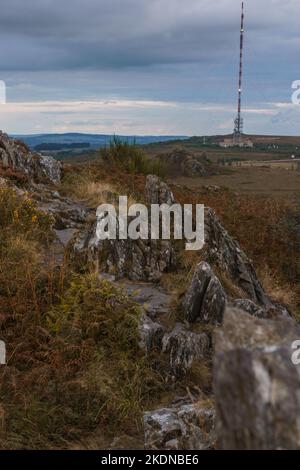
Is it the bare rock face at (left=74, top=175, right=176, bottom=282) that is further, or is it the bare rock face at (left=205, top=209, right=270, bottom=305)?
the bare rock face at (left=205, top=209, right=270, bottom=305)

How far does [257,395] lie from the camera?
2.42 meters

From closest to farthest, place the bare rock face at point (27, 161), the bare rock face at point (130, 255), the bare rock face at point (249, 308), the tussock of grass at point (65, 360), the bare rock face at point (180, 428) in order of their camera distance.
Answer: the bare rock face at point (180, 428) < the tussock of grass at point (65, 360) < the bare rock face at point (249, 308) < the bare rock face at point (130, 255) < the bare rock face at point (27, 161)

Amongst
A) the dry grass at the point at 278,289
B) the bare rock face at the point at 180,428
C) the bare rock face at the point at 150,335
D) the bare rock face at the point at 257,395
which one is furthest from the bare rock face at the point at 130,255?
the bare rock face at the point at 257,395

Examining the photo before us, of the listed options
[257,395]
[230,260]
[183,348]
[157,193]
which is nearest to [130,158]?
[157,193]

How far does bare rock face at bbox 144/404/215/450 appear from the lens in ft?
14.8

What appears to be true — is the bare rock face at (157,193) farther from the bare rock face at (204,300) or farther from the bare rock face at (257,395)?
the bare rock face at (257,395)

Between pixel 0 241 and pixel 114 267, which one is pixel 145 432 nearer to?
pixel 114 267

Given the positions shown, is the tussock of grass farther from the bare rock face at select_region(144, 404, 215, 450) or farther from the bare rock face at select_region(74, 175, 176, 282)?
the bare rock face at select_region(74, 175, 176, 282)

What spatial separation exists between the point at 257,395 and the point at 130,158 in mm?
19021

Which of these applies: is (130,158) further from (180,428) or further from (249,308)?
(180,428)

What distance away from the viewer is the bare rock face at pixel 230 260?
948cm

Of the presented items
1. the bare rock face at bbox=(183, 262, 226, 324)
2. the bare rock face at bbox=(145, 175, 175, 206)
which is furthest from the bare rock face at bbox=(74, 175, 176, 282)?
the bare rock face at bbox=(145, 175, 175, 206)

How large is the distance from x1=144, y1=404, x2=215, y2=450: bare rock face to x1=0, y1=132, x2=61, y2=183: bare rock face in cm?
1112

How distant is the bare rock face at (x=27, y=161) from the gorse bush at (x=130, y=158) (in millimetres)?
3402
